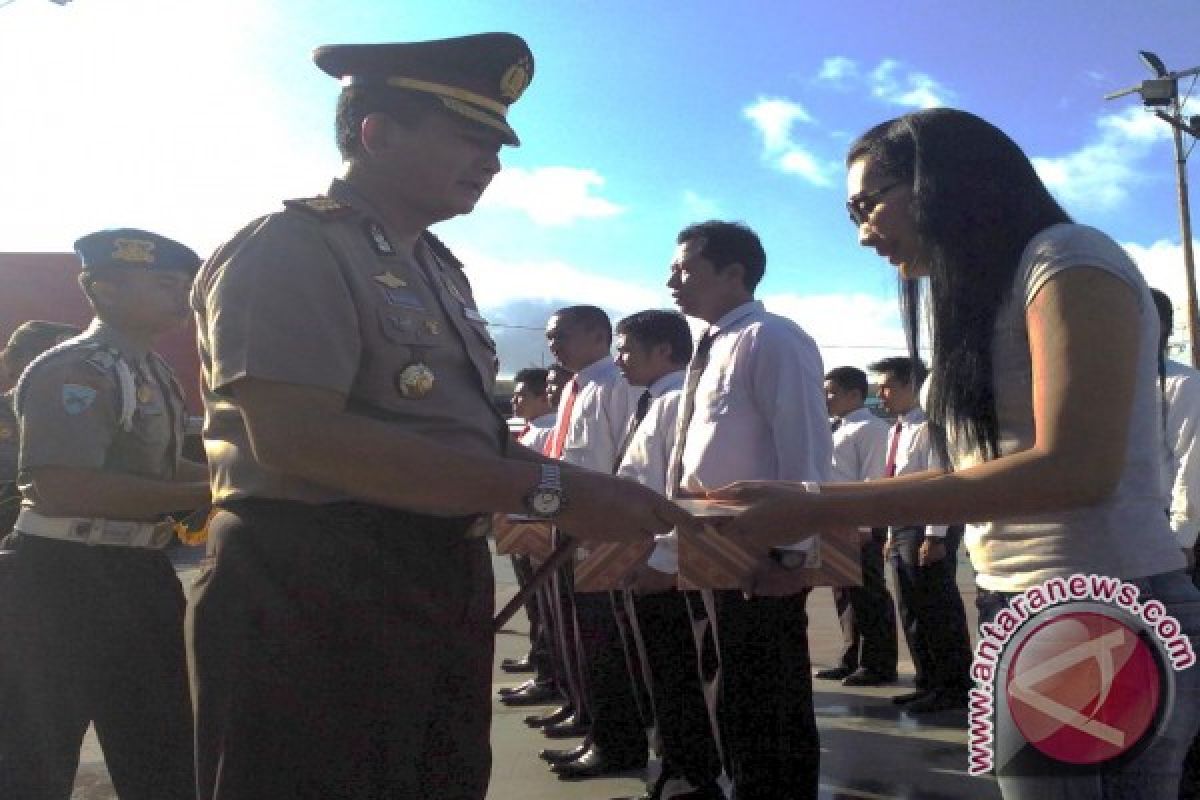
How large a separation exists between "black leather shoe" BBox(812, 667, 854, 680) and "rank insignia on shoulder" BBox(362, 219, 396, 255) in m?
5.02

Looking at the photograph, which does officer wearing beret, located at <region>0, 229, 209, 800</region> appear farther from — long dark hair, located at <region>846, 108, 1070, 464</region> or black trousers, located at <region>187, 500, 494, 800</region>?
long dark hair, located at <region>846, 108, 1070, 464</region>

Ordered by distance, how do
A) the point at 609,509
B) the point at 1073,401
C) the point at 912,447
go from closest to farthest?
the point at 1073,401
the point at 609,509
the point at 912,447

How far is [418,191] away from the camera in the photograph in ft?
5.73

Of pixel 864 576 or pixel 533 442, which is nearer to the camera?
pixel 864 576

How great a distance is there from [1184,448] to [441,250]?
10.0ft

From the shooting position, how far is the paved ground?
384 centimetres

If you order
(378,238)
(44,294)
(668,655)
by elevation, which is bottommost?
(668,655)

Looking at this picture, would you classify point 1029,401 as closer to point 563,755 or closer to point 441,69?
point 441,69

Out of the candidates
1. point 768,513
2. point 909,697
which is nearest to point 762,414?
point 768,513

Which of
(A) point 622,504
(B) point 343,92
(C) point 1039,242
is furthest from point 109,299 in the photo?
(C) point 1039,242

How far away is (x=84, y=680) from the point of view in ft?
8.43

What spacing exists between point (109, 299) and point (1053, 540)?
8.49 feet

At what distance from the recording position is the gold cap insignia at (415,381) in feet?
5.14

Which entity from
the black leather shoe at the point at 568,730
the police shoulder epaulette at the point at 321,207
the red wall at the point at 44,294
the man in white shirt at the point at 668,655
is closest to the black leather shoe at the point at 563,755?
Answer: the black leather shoe at the point at 568,730
